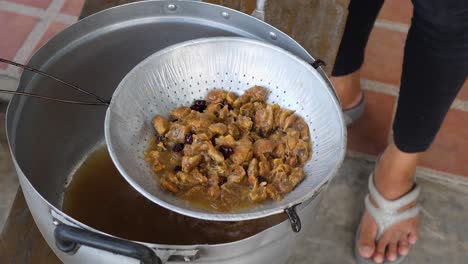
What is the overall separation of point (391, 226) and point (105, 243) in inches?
27.8

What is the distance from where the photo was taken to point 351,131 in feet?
4.02

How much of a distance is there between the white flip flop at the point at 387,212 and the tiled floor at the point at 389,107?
166 mm

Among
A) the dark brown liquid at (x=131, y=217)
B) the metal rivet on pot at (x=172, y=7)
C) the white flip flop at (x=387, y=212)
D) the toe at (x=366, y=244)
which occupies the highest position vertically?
the metal rivet on pot at (x=172, y=7)

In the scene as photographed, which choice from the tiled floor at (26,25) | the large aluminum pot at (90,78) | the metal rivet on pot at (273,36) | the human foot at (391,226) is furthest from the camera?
the tiled floor at (26,25)

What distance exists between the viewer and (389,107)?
1.26 meters

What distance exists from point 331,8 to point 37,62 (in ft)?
1.58

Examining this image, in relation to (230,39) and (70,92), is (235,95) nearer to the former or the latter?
(230,39)

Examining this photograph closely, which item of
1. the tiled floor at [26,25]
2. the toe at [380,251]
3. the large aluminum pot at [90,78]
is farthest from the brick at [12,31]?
the toe at [380,251]

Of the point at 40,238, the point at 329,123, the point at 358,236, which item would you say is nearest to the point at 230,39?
the point at 329,123

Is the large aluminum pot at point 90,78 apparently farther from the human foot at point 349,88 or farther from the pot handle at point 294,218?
the human foot at point 349,88

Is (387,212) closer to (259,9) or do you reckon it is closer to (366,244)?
(366,244)

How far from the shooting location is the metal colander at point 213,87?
604 millimetres

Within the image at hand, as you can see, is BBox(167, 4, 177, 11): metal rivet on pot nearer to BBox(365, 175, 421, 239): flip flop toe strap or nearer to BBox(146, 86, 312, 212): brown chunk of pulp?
BBox(146, 86, 312, 212): brown chunk of pulp

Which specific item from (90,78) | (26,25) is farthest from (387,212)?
(26,25)
